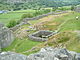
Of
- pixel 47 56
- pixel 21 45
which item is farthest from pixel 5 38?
pixel 47 56

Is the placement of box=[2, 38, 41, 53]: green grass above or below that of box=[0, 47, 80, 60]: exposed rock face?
below

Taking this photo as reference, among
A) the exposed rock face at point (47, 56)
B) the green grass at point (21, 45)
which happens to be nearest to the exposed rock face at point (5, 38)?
the green grass at point (21, 45)

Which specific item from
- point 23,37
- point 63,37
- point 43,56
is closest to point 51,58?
point 43,56

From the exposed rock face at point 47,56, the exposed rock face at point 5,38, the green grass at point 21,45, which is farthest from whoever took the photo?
the exposed rock face at point 5,38

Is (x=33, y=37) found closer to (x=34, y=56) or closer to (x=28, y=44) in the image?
(x=28, y=44)

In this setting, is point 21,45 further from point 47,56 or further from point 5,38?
point 47,56

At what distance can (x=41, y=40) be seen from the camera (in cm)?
5400

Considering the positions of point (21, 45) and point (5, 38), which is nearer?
point (21, 45)

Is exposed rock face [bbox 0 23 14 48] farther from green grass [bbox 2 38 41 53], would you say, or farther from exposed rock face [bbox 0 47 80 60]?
exposed rock face [bbox 0 47 80 60]

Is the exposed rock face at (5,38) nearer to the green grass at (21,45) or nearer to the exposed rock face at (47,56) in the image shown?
the green grass at (21,45)

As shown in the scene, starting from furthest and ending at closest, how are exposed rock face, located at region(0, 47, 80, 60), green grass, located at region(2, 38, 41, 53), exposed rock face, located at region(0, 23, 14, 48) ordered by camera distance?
exposed rock face, located at region(0, 23, 14, 48)
green grass, located at region(2, 38, 41, 53)
exposed rock face, located at region(0, 47, 80, 60)

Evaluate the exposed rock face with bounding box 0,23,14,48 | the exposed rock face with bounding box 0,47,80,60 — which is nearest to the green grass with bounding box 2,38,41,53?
the exposed rock face with bounding box 0,23,14,48

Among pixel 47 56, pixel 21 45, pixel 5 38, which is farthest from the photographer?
pixel 5 38

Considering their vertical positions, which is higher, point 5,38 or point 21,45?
point 5,38
